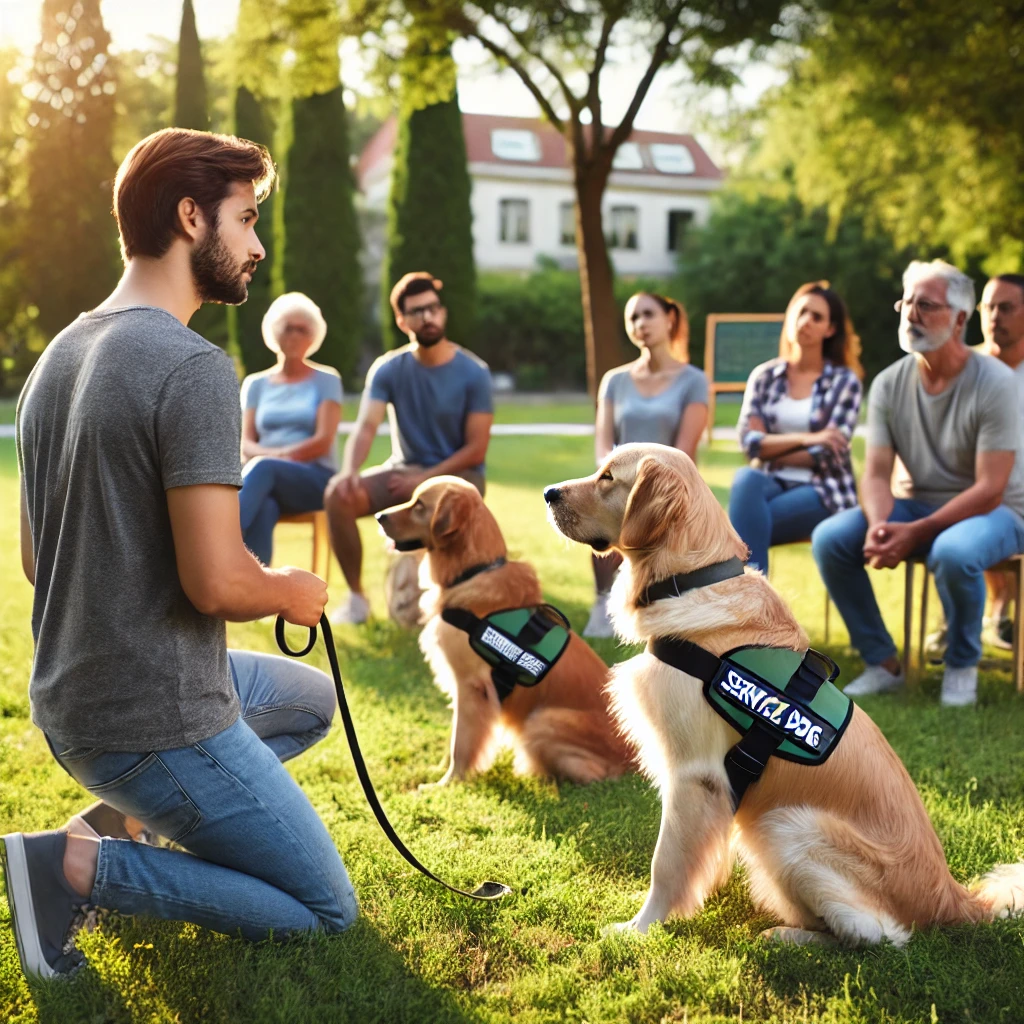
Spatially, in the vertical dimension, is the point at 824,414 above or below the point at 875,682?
above

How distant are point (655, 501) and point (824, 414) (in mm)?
3546

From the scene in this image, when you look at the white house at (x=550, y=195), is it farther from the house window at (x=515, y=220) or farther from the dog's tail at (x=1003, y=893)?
the dog's tail at (x=1003, y=893)

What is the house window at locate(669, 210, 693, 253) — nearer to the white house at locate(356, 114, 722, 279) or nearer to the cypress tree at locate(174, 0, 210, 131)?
the white house at locate(356, 114, 722, 279)

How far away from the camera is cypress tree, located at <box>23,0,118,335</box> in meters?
27.7

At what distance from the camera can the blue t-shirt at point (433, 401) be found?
6645 mm

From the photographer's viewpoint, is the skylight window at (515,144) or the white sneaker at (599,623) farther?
the skylight window at (515,144)

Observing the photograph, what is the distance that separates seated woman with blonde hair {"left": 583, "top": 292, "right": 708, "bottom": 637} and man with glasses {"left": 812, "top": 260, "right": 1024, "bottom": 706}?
113 cm

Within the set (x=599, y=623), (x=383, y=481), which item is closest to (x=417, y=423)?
(x=383, y=481)

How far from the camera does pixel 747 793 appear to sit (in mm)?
2865

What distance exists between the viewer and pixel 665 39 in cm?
1376

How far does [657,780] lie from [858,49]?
13.3m

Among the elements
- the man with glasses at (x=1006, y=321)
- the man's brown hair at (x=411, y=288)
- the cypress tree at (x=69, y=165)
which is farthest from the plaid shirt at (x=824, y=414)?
the cypress tree at (x=69, y=165)

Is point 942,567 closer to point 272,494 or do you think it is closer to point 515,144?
point 272,494

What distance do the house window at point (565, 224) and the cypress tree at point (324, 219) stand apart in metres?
13.7
